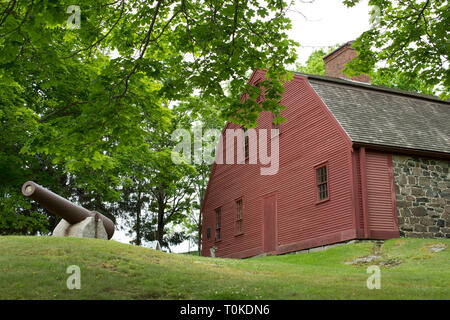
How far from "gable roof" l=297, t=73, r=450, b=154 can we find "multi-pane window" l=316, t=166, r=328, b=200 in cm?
199

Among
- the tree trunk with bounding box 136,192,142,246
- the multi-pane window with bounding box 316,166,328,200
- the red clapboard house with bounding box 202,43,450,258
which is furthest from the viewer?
the tree trunk with bounding box 136,192,142,246

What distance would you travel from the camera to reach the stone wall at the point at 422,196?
16.9m

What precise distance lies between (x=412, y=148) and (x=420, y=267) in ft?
21.0

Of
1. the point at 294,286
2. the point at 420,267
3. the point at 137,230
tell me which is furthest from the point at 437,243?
the point at 137,230

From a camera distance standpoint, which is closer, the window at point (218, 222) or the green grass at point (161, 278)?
the green grass at point (161, 278)

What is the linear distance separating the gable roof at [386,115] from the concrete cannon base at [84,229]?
30.1 feet

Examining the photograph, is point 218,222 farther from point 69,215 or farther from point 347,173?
point 69,215

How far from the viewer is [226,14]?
28.1 ft

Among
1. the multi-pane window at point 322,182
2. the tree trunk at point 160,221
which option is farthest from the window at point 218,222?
the tree trunk at point 160,221

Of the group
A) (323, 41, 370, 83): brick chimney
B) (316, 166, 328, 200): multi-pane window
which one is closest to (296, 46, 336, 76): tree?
(323, 41, 370, 83): brick chimney

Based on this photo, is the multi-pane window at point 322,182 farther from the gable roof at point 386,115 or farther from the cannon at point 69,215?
the cannon at point 69,215

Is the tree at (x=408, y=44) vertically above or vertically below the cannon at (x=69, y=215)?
above

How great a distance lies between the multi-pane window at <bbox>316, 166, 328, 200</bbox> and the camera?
1798cm

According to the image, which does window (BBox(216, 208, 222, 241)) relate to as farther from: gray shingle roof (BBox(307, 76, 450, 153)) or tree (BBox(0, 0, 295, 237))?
tree (BBox(0, 0, 295, 237))
